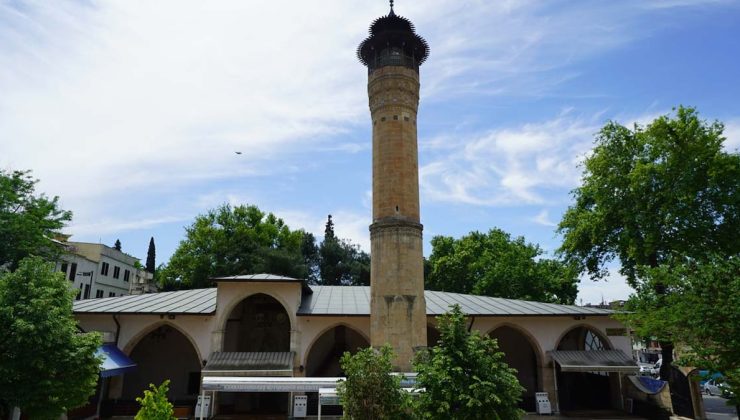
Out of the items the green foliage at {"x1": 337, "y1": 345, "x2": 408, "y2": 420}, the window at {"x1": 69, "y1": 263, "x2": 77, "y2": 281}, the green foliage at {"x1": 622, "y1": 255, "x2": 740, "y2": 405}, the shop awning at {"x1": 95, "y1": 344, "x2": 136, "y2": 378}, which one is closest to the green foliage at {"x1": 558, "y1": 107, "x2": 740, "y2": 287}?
the green foliage at {"x1": 622, "y1": 255, "x2": 740, "y2": 405}

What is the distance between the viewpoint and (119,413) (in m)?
19.2

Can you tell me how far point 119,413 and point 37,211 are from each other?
1165cm

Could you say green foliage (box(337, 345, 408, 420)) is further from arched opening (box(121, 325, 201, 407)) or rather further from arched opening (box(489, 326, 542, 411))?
arched opening (box(121, 325, 201, 407))

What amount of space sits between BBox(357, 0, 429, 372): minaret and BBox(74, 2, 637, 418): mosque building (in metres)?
0.04

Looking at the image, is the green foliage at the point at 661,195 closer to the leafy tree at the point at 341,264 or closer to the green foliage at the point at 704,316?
the green foliage at the point at 704,316

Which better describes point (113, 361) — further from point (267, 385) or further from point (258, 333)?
point (267, 385)

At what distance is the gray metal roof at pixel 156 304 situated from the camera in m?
19.6

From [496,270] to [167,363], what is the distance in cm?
2520

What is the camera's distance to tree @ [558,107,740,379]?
19766mm

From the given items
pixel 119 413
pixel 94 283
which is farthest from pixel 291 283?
pixel 94 283

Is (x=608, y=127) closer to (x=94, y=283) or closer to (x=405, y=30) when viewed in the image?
(x=405, y=30)

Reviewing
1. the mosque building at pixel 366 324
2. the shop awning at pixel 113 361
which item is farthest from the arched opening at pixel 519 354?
the shop awning at pixel 113 361

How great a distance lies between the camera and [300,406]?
1833 centimetres

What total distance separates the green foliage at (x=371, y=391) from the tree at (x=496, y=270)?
83.7 ft
